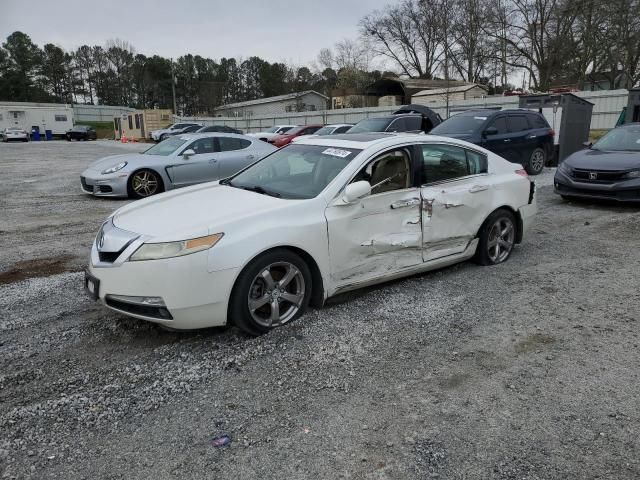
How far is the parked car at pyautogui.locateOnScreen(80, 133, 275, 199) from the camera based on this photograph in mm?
10039

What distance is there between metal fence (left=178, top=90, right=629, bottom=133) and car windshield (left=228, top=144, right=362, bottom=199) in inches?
826

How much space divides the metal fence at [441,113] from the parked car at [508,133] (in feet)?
36.7

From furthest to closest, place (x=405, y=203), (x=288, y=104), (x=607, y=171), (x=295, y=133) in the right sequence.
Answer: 1. (x=288, y=104)
2. (x=295, y=133)
3. (x=607, y=171)
4. (x=405, y=203)

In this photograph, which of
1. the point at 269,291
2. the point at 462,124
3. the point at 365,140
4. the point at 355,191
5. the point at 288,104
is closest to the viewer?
the point at 269,291

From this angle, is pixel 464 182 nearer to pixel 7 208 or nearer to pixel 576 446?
pixel 576 446

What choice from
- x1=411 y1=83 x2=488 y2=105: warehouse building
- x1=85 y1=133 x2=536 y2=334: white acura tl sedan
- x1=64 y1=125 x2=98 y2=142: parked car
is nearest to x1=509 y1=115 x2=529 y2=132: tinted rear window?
x1=85 y1=133 x2=536 y2=334: white acura tl sedan

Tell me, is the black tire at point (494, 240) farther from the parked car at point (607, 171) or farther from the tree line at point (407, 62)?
the tree line at point (407, 62)

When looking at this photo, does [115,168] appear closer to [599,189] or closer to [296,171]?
[296,171]

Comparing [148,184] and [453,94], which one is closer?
[148,184]

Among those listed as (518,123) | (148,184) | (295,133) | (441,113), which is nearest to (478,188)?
(148,184)

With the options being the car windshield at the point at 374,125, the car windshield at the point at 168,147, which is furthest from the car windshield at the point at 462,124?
the car windshield at the point at 168,147

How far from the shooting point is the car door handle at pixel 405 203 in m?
4.38

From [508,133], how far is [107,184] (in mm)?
Result: 9229

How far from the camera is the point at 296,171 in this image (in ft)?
14.9
